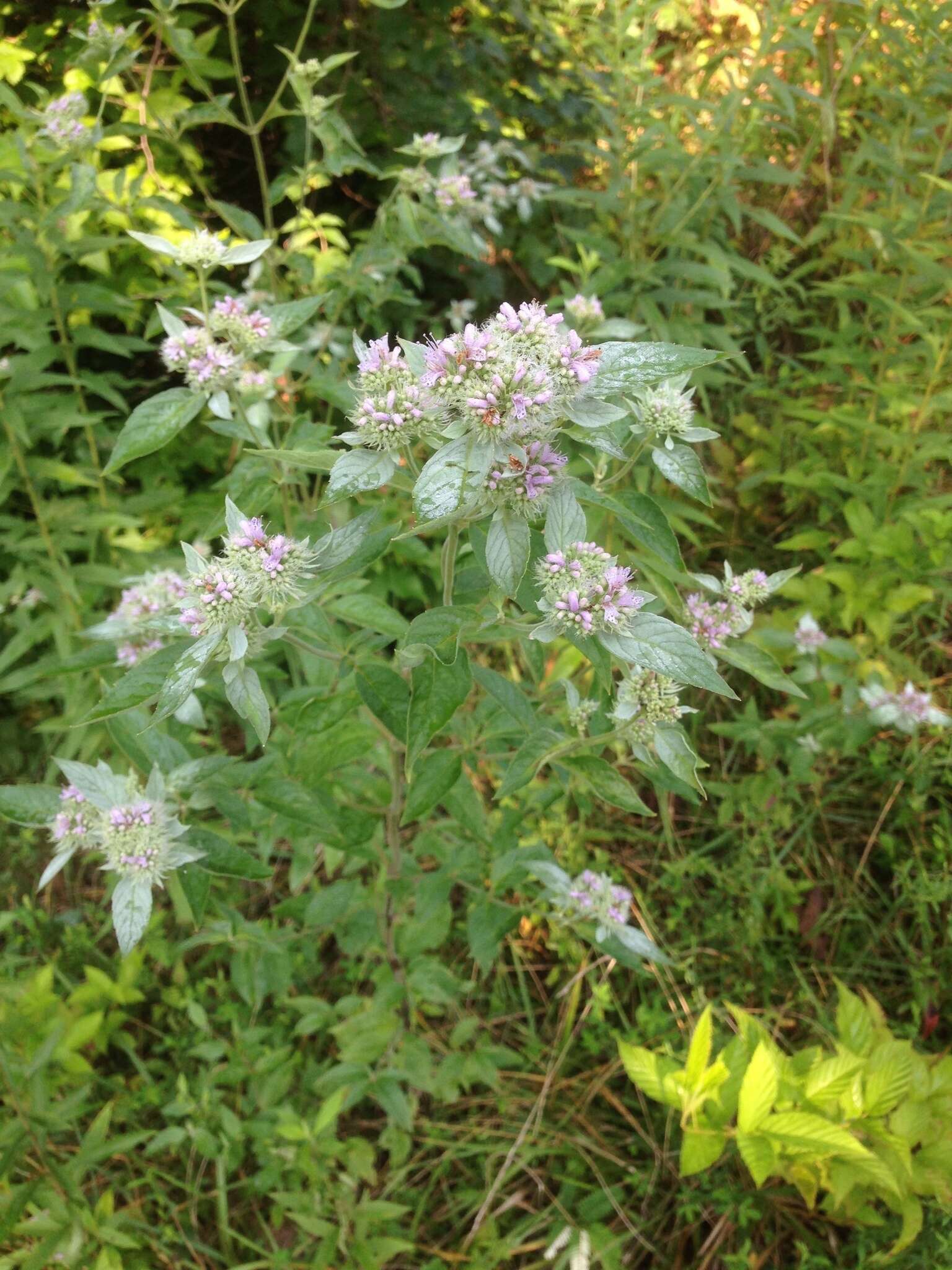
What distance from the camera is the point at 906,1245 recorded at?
1806mm

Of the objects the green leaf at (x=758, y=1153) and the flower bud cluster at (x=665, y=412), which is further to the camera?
the green leaf at (x=758, y=1153)

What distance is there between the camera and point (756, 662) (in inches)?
56.3

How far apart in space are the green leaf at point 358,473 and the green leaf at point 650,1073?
1486 millimetres

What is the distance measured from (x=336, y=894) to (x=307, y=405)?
1996 mm

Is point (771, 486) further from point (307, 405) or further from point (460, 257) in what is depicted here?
point (307, 405)

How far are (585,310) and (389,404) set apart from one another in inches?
42.7

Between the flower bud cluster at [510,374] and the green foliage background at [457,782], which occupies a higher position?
the flower bud cluster at [510,374]

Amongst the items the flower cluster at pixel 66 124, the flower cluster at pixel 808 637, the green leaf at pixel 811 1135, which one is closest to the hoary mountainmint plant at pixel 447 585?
the green leaf at pixel 811 1135

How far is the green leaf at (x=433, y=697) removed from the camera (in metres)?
1.18

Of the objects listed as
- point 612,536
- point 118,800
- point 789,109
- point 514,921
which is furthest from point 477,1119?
point 789,109

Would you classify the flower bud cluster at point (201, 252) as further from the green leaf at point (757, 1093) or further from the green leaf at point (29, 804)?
the green leaf at point (757, 1093)

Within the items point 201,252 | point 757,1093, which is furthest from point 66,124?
point 757,1093

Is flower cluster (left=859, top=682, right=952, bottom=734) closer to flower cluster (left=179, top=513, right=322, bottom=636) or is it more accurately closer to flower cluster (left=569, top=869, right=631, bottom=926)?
flower cluster (left=569, top=869, right=631, bottom=926)

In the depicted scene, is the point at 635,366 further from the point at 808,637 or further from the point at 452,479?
the point at 808,637
